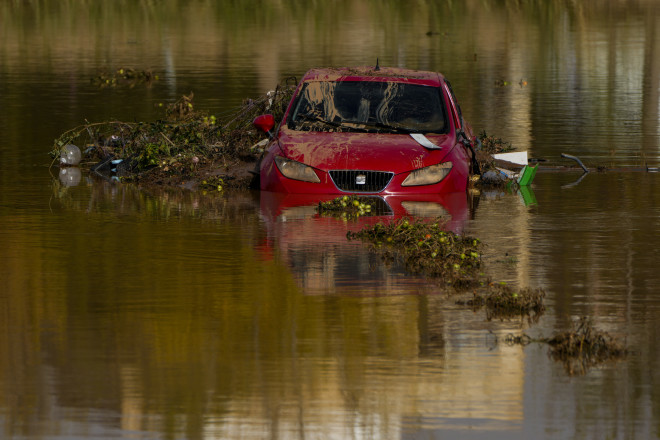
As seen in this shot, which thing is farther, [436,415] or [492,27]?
[492,27]

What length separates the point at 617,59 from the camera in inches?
1593

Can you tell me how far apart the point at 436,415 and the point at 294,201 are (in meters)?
8.20

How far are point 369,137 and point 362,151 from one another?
1.46ft

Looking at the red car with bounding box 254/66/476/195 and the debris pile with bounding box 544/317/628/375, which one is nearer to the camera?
the debris pile with bounding box 544/317/628/375

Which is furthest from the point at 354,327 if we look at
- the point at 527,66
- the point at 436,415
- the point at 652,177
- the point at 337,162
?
the point at 527,66

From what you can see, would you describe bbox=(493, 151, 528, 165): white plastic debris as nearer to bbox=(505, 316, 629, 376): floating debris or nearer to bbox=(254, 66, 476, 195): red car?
bbox=(254, 66, 476, 195): red car

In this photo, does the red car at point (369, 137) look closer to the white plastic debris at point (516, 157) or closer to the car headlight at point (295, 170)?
the car headlight at point (295, 170)

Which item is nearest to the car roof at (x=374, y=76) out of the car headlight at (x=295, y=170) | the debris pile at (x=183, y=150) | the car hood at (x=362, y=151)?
the car hood at (x=362, y=151)

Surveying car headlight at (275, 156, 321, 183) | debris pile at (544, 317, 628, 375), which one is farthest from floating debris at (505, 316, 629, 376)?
car headlight at (275, 156, 321, 183)

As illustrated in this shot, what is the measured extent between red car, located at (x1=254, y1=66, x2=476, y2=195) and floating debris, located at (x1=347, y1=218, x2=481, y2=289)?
2359 millimetres

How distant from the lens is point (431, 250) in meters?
11.6

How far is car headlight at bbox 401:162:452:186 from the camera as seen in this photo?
15.4 meters

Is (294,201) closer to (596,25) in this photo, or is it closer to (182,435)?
(182,435)

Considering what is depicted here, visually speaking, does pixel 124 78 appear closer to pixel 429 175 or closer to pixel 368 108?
pixel 368 108
